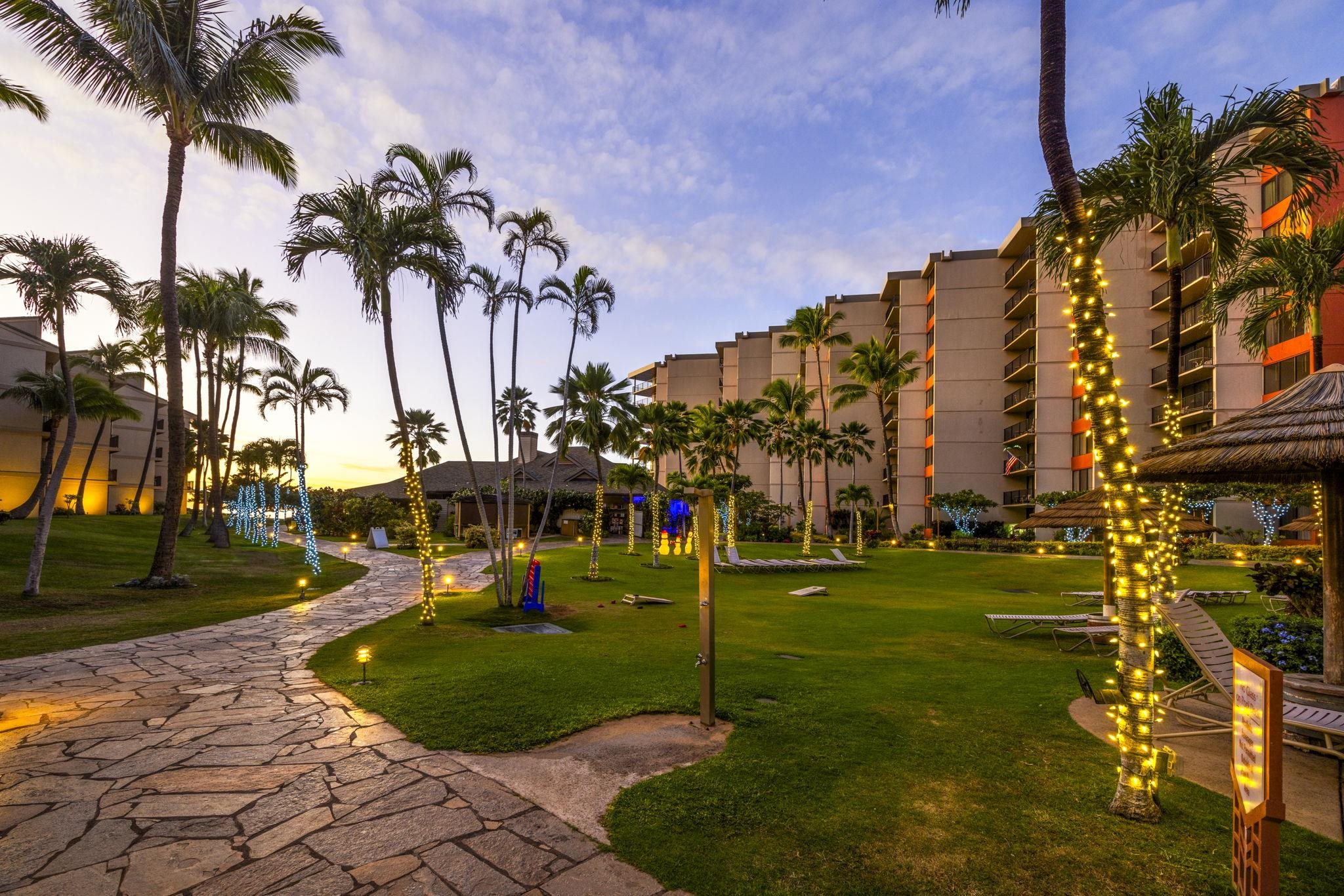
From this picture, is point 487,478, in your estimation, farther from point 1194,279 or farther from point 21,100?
point 1194,279

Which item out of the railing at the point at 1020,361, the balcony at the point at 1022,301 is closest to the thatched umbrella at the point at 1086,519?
the railing at the point at 1020,361

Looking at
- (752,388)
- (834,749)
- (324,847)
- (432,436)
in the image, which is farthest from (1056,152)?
(432,436)

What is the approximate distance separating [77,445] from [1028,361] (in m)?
67.1

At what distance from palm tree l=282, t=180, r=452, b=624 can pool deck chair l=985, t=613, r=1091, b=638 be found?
1128 cm

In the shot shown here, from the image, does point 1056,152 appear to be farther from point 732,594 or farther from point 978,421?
point 978,421

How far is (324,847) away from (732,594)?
636 inches

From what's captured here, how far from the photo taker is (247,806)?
4426mm

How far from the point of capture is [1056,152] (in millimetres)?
5117

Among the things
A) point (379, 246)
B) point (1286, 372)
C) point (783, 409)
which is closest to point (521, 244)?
point (379, 246)

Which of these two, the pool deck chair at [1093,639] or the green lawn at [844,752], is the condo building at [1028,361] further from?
the green lawn at [844,752]

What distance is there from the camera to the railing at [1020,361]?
42.6 meters

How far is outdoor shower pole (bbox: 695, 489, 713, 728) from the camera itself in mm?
6105

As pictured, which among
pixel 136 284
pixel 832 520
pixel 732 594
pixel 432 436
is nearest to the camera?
pixel 732 594

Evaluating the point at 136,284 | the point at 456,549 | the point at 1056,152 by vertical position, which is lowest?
the point at 456,549
